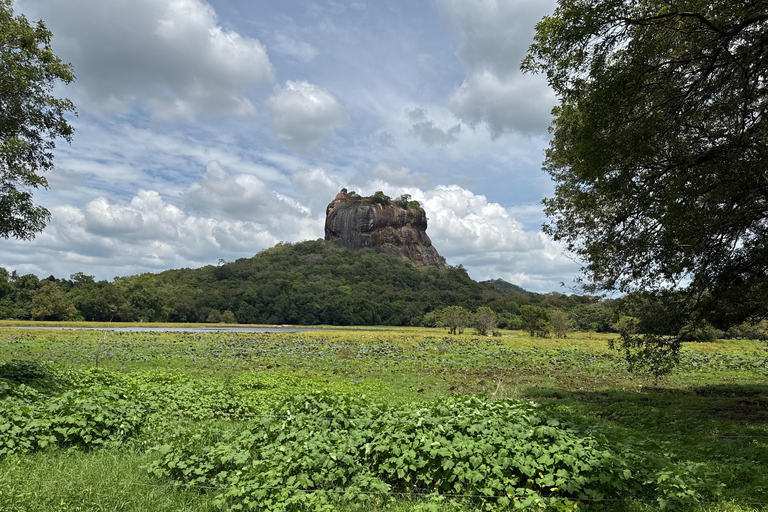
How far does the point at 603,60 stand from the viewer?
9.59m

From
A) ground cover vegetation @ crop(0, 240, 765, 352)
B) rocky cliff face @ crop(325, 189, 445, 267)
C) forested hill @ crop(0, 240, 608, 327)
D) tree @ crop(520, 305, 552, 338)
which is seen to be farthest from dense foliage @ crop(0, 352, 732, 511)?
rocky cliff face @ crop(325, 189, 445, 267)

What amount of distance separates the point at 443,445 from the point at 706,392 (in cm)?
1551

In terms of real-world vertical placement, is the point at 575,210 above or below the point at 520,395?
above

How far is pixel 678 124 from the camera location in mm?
9711

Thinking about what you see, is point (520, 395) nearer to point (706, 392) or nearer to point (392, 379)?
point (392, 379)

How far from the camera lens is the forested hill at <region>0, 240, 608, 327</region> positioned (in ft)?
258

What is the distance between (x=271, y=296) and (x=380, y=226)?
80126 millimetres

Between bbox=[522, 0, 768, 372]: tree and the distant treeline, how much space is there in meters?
49.3

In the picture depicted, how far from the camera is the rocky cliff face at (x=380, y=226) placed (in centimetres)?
17512

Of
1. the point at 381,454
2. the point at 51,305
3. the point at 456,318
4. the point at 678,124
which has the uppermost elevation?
the point at 678,124

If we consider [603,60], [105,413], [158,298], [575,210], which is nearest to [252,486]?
[105,413]

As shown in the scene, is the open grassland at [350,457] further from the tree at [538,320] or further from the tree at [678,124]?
the tree at [538,320]

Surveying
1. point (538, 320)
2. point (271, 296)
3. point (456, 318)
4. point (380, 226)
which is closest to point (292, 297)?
point (271, 296)

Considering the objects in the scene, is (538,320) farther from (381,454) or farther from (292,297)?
(292,297)
